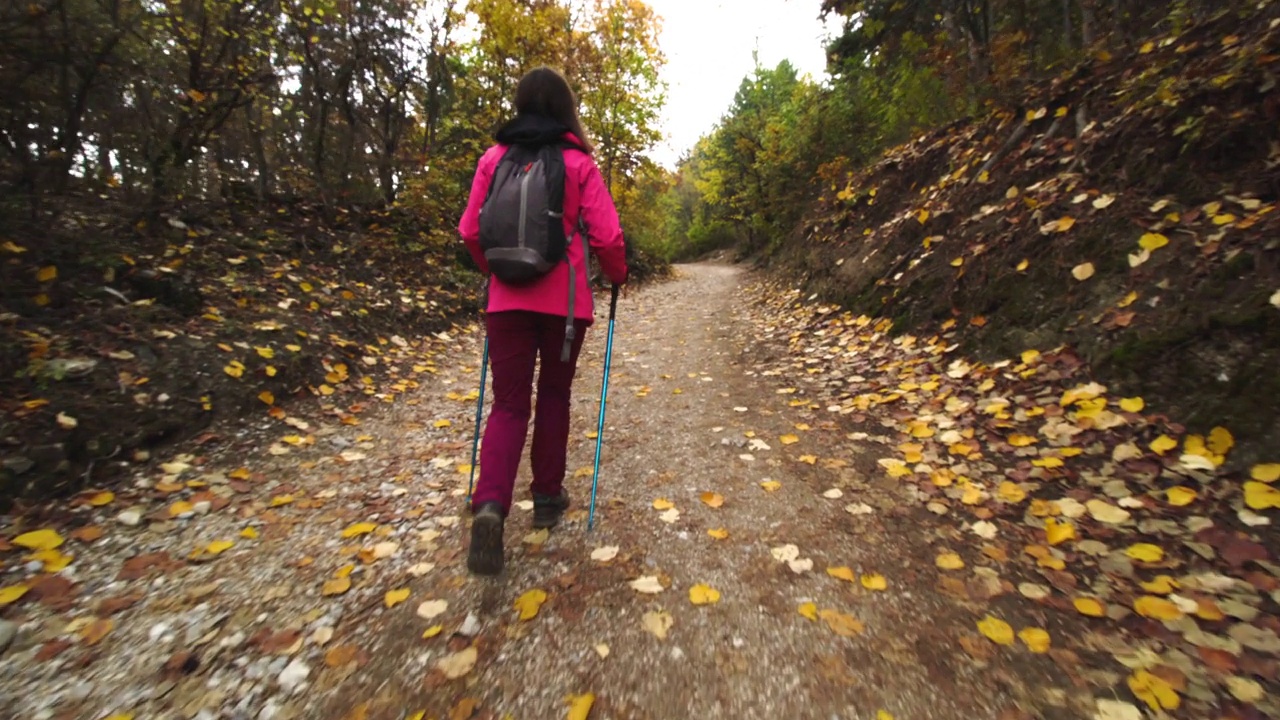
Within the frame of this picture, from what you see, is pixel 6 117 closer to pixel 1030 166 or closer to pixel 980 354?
pixel 980 354

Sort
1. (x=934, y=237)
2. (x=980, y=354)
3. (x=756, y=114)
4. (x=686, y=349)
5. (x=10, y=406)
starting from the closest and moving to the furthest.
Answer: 1. (x=10, y=406)
2. (x=980, y=354)
3. (x=934, y=237)
4. (x=686, y=349)
5. (x=756, y=114)

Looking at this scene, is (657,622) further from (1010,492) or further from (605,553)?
(1010,492)

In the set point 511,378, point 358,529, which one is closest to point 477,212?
point 511,378

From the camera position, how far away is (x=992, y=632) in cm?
201

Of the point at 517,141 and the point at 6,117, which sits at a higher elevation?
the point at 6,117

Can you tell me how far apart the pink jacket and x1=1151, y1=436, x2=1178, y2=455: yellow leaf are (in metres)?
2.80

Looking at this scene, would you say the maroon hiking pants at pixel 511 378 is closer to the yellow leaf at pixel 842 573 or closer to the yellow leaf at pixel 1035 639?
the yellow leaf at pixel 842 573

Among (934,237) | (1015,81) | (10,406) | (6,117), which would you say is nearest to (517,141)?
(10,406)

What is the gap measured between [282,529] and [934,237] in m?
6.17

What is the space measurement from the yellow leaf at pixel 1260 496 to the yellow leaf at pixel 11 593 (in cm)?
503

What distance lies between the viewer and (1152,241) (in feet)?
11.1

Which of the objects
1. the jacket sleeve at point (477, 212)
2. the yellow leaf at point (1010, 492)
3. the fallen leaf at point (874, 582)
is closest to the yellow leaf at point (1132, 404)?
the yellow leaf at point (1010, 492)

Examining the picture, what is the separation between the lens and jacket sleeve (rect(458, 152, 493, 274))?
2.49 metres

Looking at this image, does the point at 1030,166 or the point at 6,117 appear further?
the point at 1030,166
